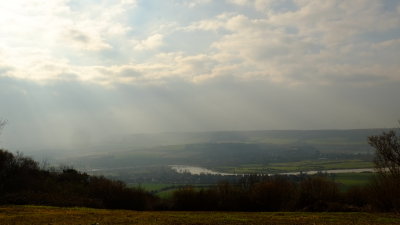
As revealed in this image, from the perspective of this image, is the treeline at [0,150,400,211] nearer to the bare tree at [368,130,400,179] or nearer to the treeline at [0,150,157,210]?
the treeline at [0,150,157,210]

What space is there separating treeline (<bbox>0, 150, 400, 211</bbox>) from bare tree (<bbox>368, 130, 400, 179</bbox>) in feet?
9.20

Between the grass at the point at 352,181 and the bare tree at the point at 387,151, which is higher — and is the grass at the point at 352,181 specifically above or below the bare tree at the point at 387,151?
below

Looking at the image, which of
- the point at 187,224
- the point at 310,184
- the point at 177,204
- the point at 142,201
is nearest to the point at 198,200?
the point at 177,204

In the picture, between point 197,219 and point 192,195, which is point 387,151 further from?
point 197,219

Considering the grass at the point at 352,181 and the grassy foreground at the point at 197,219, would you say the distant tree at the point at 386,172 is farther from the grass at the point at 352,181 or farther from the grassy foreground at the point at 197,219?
the grass at the point at 352,181

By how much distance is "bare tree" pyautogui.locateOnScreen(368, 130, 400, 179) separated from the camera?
54.6 m

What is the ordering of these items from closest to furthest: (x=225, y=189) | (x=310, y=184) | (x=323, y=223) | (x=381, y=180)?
1. (x=323, y=223)
2. (x=381, y=180)
3. (x=225, y=189)
4. (x=310, y=184)

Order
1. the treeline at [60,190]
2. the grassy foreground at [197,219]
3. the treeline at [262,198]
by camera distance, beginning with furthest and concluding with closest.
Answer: the treeline at [262,198] < the treeline at [60,190] < the grassy foreground at [197,219]

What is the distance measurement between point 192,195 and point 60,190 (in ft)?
95.3

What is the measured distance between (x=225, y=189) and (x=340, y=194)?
23.5 meters

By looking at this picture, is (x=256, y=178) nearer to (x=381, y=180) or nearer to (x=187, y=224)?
(x=381, y=180)

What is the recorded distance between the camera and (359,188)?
65.9 m

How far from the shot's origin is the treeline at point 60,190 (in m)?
59.3

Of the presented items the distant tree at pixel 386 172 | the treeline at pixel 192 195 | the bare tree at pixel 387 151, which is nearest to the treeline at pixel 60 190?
the treeline at pixel 192 195
